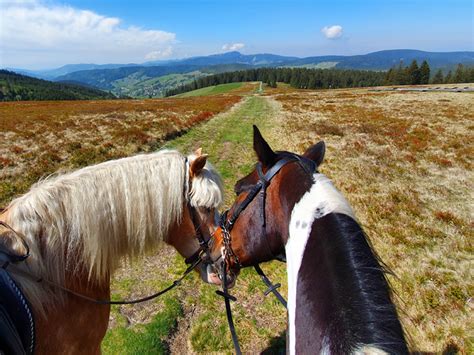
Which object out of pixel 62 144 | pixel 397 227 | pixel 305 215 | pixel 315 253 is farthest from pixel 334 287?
pixel 62 144

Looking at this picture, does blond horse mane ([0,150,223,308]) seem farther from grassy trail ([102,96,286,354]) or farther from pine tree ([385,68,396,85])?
pine tree ([385,68,396,85])

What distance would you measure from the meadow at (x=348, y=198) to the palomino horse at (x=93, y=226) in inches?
44.0

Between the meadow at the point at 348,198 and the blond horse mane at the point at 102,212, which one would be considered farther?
the meadow at the point at 348,198

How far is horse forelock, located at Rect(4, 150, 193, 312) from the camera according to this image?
7.07ft

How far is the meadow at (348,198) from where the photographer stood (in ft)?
14.1

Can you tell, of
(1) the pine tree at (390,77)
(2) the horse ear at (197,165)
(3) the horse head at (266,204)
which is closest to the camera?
(3) the horse head at (266,204)

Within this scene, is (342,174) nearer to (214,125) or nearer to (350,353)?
(350,353)

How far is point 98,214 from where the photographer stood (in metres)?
2.35

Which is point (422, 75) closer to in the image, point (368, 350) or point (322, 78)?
point (322, 78)

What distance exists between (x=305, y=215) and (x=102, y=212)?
5.33ft

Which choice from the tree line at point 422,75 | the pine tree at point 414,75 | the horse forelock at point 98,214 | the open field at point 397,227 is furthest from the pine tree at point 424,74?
the horse forelock at point 98,214

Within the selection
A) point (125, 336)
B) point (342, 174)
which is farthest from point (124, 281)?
point (342, 174)

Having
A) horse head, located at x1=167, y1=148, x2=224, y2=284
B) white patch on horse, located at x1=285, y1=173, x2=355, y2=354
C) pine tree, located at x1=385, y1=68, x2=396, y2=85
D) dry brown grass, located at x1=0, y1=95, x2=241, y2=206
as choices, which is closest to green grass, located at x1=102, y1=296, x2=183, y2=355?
horse head, located at x1=167, y1=148, x2=224, y2=284

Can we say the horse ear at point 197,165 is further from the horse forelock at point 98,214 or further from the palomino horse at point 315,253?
the palomino horse at point 315,253
